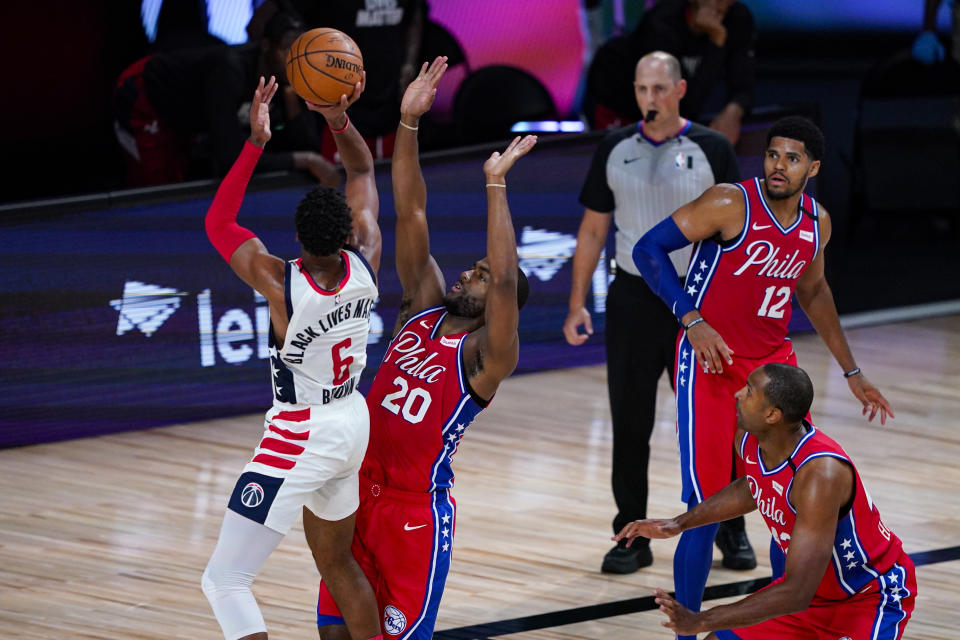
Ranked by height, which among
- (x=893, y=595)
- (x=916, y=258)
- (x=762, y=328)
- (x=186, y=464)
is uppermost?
(x=762, y=328)

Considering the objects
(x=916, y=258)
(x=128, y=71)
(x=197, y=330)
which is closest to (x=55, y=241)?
(x=197, y=330)

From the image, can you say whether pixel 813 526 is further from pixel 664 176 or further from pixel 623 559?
pixel 664 176

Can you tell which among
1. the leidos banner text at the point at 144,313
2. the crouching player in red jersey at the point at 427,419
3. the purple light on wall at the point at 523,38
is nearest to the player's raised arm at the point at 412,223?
the crouching player in red jersey at the point at 427,419

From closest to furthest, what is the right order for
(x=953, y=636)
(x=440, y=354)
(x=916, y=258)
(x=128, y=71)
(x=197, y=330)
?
1. (x=440, y=354)
2. (x=953, y=636)
3. (x=197, y=330)
4. (x=128, y=71)
5. (x=916, y=258)

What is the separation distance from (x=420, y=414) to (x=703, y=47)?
502 cm

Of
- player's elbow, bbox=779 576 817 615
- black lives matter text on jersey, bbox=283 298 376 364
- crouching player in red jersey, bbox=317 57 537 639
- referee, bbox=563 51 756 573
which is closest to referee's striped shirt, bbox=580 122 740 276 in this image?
referee, bbox=563 51 756 573

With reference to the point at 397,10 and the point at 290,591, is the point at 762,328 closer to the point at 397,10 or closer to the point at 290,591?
the point at 290,591

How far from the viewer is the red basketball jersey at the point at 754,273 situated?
16.0ft

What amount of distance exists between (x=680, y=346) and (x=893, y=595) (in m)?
1.38

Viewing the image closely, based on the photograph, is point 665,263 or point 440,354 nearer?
point 440,354

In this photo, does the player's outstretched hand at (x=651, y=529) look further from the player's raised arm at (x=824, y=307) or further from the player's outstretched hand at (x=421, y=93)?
the player's outstretched hand at (x=421, y=93)

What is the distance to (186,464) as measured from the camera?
23.0ft

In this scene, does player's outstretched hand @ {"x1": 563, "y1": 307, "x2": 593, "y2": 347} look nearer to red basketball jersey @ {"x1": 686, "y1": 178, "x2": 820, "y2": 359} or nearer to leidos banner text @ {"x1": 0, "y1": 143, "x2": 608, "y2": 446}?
red basketball jersey @ {"x1": 686, "y1": 178, "x2": 820, "y2": 359}

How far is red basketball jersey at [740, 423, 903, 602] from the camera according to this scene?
12.8ft
